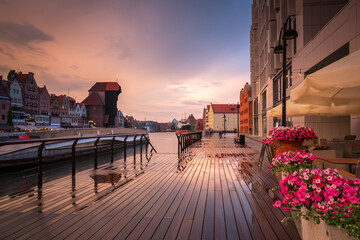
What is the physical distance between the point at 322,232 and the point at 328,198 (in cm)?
36

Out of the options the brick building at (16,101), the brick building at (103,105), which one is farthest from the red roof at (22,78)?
the brick building at (103,105)

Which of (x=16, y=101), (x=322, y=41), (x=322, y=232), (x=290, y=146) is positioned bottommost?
(x=322, y=232)

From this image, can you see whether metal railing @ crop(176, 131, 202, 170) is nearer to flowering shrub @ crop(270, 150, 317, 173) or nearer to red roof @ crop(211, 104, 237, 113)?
flowering shrub @ crop(270, 150, 317, 173)

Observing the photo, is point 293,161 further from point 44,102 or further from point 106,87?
point 106,87

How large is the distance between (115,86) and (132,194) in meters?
81.1

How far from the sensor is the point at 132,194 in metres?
4.35

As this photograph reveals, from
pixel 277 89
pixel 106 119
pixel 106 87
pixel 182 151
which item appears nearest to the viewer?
pixel 182 151

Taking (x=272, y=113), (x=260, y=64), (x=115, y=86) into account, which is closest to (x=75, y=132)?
(x=272, y=113)

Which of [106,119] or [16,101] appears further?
[106,119]

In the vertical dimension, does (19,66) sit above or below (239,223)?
above

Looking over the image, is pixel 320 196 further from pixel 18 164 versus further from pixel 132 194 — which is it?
pixel 18 164

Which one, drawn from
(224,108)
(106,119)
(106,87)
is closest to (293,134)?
(106,119)

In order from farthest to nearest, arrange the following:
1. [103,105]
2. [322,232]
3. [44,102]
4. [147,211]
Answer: [103,105]
[44,102]
[147,211]
[322,232]

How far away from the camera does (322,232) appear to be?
63.6 inches
